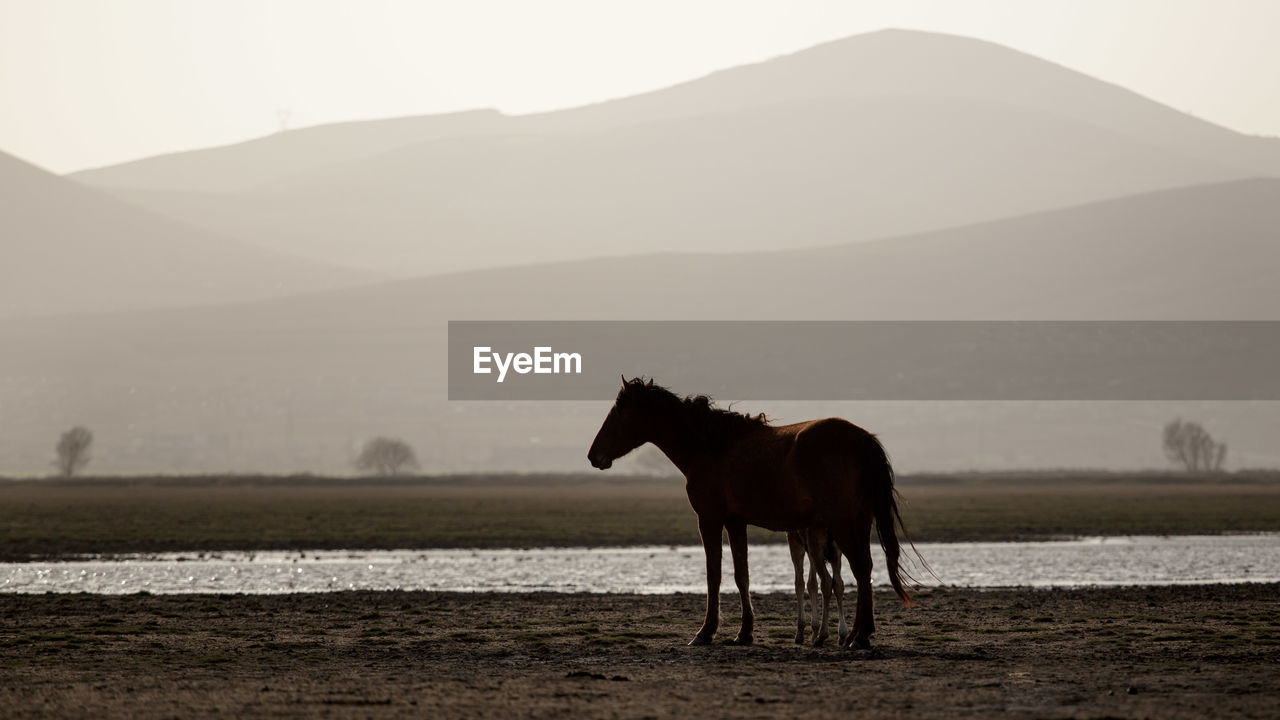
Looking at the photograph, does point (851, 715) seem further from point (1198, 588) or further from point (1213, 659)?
point (1198, 588)

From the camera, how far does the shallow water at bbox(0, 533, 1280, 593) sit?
3094 cm

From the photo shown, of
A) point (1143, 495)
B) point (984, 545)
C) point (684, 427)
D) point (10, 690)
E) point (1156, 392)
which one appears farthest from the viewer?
point (1156, 392)

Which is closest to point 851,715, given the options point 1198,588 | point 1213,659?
point 1213,659

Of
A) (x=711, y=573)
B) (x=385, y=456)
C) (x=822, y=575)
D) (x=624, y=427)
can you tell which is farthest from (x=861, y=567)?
(x=385, y=456)

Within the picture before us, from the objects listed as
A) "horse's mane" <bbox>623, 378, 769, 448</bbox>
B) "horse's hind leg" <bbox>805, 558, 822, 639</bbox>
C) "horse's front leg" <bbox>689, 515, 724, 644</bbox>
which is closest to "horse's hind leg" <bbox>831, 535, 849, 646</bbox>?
"horse's hind leg" <bbox>805, 558, 822, 639</bbox>

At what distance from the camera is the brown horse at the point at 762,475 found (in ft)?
57.7

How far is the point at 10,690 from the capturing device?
1494cm

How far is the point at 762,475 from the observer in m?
18.0

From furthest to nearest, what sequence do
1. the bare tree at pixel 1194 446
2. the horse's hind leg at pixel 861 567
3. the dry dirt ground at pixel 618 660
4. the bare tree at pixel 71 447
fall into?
the bare tree at pixel 71 447 → the bare tree at pixel 1194 446 → the horse's hind leg at pixel 861 567 → the dry dirt ground at pixel 618 660

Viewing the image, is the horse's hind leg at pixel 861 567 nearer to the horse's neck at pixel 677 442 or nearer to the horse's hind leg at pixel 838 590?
the horse's hind leg at pixel 838 590

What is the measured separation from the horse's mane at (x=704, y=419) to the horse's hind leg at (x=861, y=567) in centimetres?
186

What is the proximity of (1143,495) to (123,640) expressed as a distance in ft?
276

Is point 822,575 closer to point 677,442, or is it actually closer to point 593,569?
point 677,442

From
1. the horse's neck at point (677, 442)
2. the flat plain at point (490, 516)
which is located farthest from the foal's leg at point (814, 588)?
the flat plain at point (490, 516)
